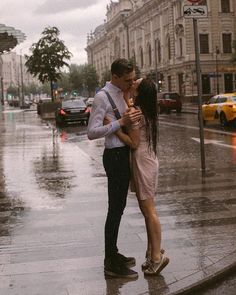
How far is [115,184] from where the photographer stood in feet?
16.1

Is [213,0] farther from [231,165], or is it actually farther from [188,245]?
[188,245]

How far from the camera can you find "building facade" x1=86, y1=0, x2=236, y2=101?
6147 cm

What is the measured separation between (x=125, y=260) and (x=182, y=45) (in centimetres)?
6034

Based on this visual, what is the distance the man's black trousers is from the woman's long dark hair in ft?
0.79

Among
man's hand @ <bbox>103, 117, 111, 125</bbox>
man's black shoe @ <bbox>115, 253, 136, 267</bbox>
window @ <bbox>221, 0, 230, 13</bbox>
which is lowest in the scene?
man's black shoe @ <bbox>115, 253, 136, 267</bbox>

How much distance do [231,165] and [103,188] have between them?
3.49 m

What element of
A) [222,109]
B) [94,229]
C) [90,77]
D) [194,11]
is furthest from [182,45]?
[94,229]

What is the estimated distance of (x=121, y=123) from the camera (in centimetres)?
474

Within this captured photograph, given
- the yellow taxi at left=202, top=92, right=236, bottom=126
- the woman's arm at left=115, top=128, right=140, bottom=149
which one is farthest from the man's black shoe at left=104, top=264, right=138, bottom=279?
the yellow taxi at left=202, top=92, right=236, bottom=126

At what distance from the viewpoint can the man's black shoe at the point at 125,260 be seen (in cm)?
496

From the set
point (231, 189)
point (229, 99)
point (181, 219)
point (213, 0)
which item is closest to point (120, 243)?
point (181, 219)

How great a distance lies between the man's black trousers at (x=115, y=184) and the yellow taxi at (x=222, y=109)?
18151 millimetres

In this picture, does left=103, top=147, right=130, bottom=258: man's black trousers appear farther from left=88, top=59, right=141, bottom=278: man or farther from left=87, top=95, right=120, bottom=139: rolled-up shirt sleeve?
left=87, top=95, right=120, bottom=139: rolled-up shirt sleeve

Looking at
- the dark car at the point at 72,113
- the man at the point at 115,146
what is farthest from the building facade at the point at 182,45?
the man at the point at 115,146
